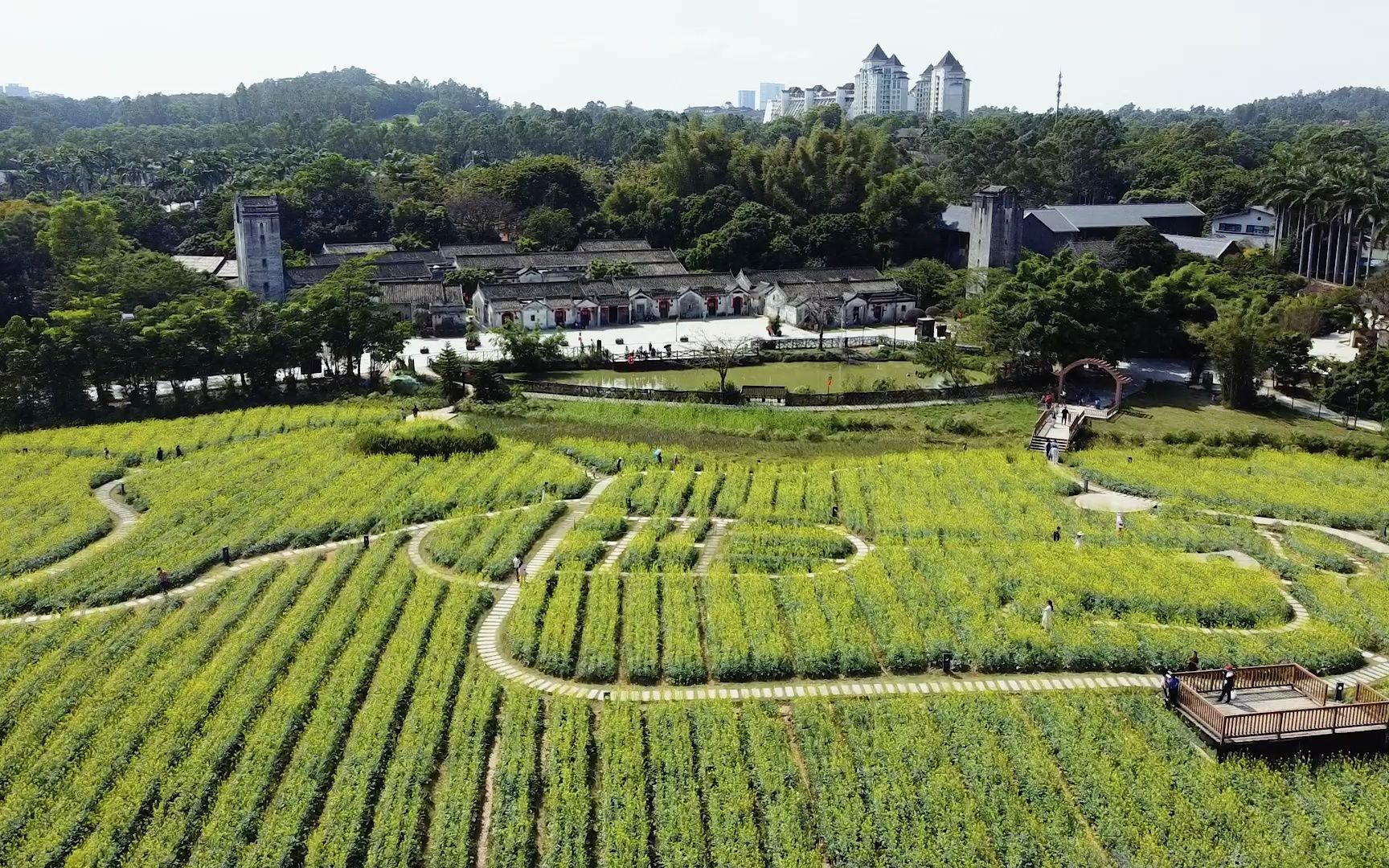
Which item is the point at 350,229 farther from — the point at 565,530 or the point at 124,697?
the point at 124,697

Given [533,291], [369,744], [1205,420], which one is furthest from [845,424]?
[369,744]

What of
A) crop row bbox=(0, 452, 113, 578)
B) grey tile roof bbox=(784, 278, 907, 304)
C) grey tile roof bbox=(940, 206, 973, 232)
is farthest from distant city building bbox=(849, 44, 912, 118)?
crop row bbox=(0, 452, 113, 578)

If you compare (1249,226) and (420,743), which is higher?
(1249,226)

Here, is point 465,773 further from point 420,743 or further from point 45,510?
point 45,510

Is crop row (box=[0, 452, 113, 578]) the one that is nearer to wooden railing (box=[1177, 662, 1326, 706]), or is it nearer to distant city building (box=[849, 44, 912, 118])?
wooden railing (box=[1177, 662, 1326, 706])

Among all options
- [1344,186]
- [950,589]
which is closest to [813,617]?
[950,589]

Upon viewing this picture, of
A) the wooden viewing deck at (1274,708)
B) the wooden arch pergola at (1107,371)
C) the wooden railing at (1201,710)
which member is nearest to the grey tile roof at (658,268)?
the wooden arch pergola at (1107,371)

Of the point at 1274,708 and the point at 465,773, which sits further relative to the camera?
the point at 1274,708
